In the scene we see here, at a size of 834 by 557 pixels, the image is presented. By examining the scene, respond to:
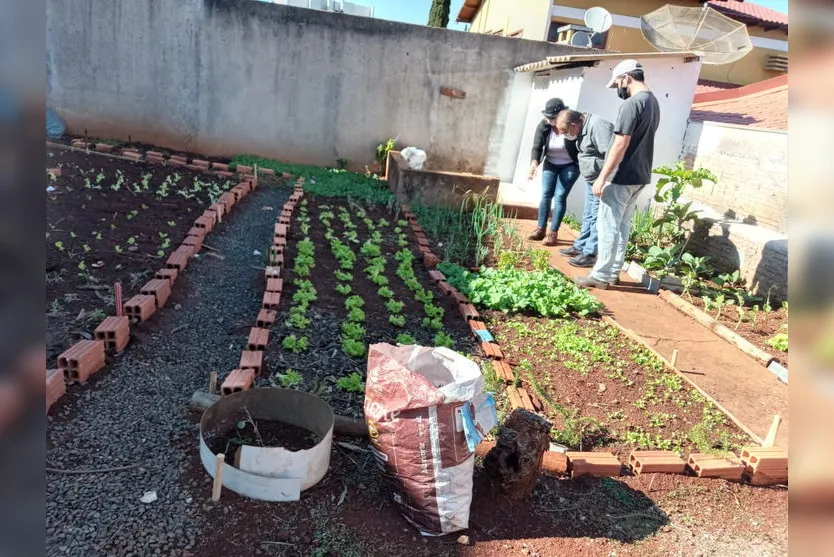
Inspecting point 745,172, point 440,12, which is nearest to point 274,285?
point 745,172

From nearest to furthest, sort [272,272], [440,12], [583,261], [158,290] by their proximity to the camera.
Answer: [158,290] → [272,272] → [583,261] → [440,12]

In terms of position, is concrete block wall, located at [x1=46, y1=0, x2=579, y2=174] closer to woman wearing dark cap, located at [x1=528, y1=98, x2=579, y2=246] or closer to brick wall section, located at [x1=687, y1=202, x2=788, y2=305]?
woman wearing dark cap, located at [x1=528, y1=98, x2=579, y2=246]

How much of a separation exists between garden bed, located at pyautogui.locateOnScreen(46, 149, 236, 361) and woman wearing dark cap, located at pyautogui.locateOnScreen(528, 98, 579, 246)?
4195 millimetres

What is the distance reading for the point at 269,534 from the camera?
2301 mm

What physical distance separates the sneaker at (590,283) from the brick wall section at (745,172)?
2.24m

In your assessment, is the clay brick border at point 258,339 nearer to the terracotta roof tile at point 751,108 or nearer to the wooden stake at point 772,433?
the wooden stake at point 772,433

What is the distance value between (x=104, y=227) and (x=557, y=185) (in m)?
5.12

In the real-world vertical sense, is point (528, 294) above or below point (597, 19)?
below

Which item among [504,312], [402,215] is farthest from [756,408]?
[402,215]

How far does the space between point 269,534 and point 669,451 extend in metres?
2.29

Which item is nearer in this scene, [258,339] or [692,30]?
[258,339]

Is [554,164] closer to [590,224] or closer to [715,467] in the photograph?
[590,224]

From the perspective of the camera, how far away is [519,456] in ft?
8.57

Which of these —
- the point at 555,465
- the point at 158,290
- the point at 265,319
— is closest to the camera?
the point at 555,465
